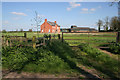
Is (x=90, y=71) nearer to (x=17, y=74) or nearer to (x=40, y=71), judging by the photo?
(x=40, y=71)

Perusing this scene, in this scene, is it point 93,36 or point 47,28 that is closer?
point 47,28

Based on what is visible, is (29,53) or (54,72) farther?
(29,53)

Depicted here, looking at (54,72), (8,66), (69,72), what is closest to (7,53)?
(8,66)

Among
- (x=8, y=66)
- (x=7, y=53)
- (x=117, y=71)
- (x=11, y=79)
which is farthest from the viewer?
(x=7, y=53)

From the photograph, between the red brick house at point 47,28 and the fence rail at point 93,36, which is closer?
the red brick house at point 47,28

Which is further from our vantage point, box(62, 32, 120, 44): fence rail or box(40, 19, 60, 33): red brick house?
box(62, 32, 120, 44): fence rail

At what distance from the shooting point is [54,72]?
376 centimetres

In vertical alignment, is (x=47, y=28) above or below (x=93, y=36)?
above

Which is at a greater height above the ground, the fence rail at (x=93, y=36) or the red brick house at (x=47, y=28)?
the red brick house at (x=47, y=28)

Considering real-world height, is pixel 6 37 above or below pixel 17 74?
above

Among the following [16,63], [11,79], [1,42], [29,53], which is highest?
[1,42]

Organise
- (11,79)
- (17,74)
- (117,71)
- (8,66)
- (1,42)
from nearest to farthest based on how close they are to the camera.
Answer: (11,79), (17,74), (117,71), (8,66), (1,42)

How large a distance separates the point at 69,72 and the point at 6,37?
4665 mm

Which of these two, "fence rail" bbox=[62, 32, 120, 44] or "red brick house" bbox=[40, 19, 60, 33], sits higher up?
"red brick house" bbox=[40, 19, 60, 33]
